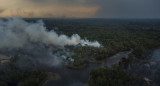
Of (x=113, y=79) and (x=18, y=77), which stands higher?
(x=18, y=77)

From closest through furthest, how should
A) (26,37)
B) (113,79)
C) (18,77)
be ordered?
(113,79)
(18,77)
(26,37)

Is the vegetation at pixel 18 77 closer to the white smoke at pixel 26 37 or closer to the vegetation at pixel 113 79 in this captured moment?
the vegetation at pixel 113 79

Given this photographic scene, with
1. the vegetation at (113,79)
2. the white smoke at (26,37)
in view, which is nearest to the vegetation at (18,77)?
the vegetation at (113,79)

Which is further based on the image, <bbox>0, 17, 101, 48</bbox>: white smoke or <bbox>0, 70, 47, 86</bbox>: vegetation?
<bbox>0, 17, 101, 48</bbox>: white smoke

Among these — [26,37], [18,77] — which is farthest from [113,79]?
[26,37]

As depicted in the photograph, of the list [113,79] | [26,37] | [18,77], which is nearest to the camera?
[113,79]

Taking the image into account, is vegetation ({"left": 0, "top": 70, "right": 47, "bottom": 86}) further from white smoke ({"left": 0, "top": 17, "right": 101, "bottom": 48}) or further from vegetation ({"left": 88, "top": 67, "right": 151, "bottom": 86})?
white smoke ({"left": 0, "top": 17, "right": 101, "bottom": 48})

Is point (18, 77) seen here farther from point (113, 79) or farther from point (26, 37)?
point (26, 37)

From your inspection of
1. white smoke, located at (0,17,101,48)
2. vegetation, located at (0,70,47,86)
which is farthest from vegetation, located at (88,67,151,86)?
white smoke, located at (0,17,101,48)

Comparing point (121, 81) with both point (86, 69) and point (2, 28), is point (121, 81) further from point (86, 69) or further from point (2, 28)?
point (2, 28)
